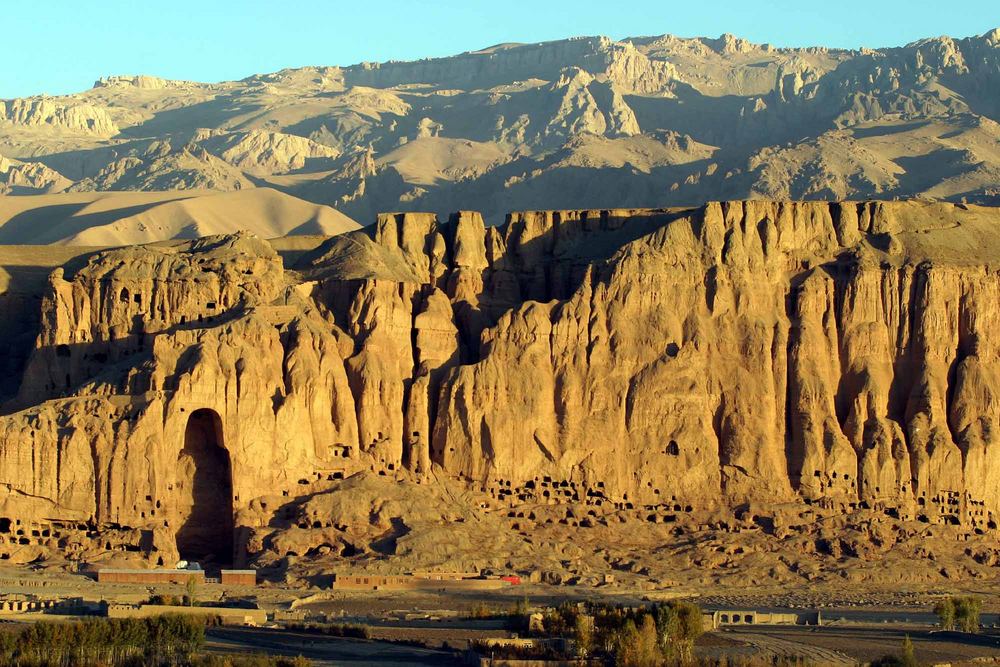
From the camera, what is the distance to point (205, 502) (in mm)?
83812

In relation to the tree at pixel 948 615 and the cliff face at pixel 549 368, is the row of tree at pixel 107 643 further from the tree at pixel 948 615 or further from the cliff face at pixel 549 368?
the tree at pixel 948 615

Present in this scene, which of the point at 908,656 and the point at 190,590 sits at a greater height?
the point at 190,590

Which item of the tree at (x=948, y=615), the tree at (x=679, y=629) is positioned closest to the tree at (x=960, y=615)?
the tree at (x=948, y=615)

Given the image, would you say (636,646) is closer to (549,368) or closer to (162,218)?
(549,368)

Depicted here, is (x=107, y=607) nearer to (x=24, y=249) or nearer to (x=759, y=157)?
(x=24, y=249)

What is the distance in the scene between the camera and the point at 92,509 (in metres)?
81.1

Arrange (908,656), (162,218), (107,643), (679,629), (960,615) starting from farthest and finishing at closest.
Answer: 1. (162,218)
2. (960,615)
3. (679,629)
4. (908,656)
5. (107,643)

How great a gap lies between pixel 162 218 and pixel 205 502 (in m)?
94.9

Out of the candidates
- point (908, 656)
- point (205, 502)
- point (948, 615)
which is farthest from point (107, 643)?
point (948, 615)

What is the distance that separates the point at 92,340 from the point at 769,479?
80.1ft

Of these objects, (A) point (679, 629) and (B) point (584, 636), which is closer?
(B) point (584, 636)

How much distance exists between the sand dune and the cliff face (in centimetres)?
7298

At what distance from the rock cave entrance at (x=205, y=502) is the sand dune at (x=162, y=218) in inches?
3180

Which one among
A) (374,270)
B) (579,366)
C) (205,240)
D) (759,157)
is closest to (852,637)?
(579,366)
